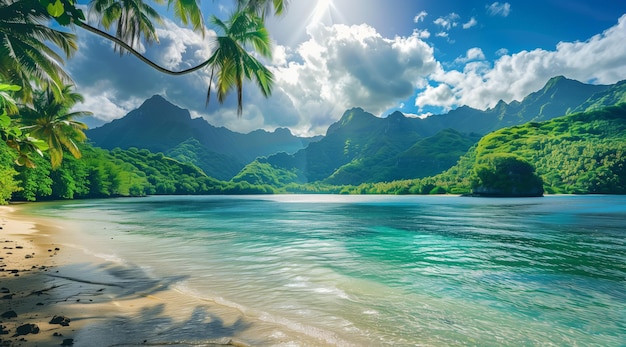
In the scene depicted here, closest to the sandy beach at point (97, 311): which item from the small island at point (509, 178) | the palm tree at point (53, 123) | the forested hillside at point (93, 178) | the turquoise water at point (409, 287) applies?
the turquoise water at point (409, 287)

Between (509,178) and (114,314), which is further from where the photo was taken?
(509,178)

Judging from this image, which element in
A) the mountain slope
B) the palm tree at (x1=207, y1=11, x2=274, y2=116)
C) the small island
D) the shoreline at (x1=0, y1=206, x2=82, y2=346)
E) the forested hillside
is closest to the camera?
the shoreline at (x1=0, y1=206, x2=82, y2=346)

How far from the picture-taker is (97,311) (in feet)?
20.1

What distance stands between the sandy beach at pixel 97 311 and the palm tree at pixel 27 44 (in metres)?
10.6

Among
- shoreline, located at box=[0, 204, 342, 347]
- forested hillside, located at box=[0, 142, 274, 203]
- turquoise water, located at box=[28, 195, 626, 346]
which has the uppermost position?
forested hillside, located at box=[0, 142, 274, 203]

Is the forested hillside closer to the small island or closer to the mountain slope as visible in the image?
the small island

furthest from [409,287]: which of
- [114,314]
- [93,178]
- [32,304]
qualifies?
[93,178]

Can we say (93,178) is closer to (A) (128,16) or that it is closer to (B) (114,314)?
(A) (128,16)

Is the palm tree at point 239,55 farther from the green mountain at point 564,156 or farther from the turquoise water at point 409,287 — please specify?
the green mountain at point 564,156

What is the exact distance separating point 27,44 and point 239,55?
11.9 metres

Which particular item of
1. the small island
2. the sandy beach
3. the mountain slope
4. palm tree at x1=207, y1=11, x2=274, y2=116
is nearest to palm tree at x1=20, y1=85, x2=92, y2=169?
palm tree at x1=207, y1=11, x2=274, y2=116

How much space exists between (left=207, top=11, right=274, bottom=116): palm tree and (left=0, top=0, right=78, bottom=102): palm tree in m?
8.67

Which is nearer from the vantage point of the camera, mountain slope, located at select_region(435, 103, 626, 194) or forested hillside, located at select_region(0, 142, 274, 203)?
forested hillside, located at select_region(0, 142, 274, 203)

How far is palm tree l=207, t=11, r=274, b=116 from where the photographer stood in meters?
14.3
